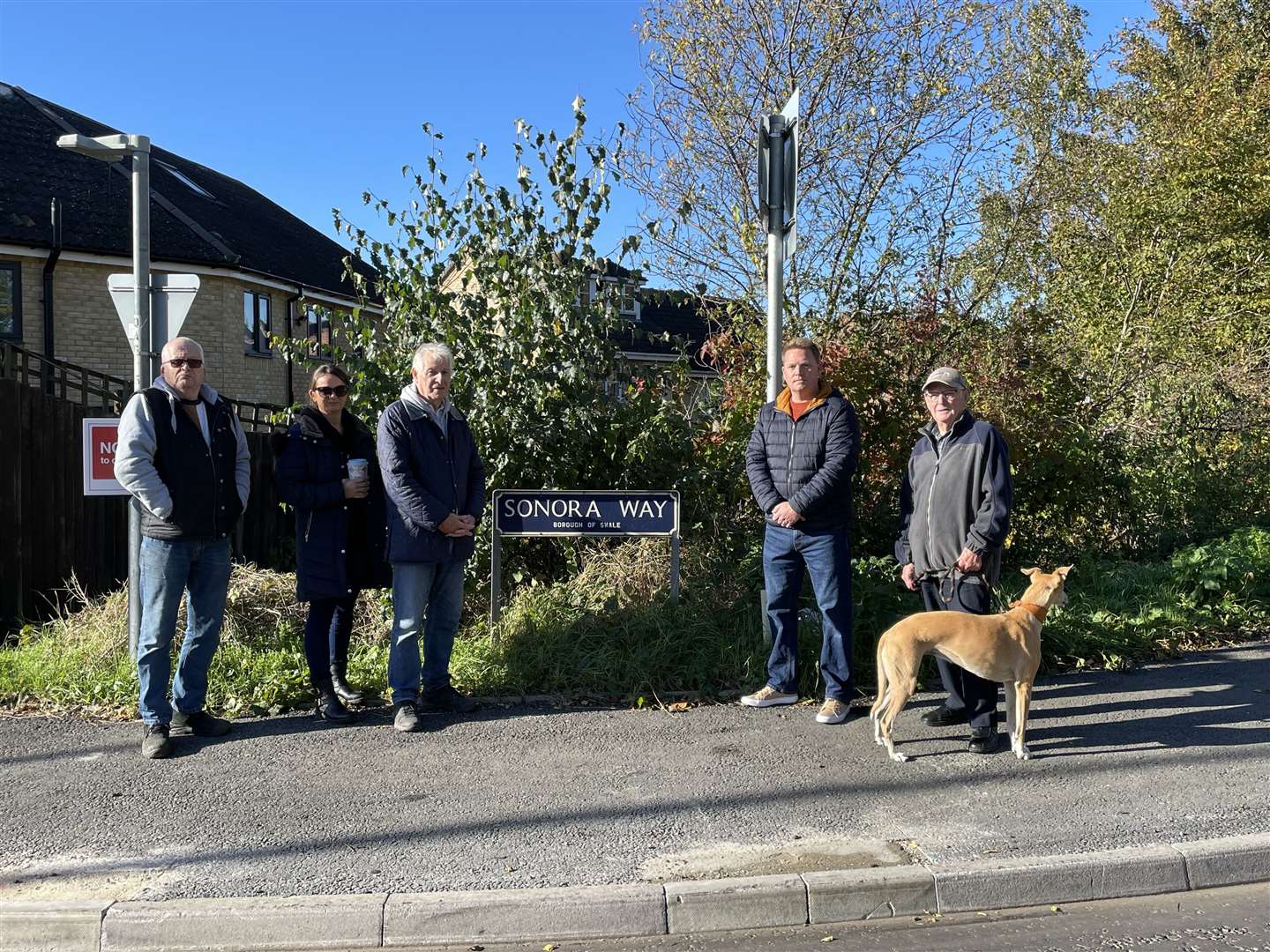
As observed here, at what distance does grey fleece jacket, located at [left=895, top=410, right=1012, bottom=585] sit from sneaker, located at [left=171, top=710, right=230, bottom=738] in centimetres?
377

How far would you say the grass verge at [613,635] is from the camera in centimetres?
595

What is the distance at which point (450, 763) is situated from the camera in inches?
192

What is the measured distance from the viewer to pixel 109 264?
18750 millimetres

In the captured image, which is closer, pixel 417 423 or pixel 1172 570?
pixel 417 423

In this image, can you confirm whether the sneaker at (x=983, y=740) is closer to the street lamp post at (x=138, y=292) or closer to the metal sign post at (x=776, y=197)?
the metal sign post at (x=776, y=197)

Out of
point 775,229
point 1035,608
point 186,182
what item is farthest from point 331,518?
point 186,182

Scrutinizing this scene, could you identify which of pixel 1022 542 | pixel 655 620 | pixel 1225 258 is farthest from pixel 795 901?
pixel 1225 258

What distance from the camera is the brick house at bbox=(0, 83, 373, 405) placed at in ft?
59.5

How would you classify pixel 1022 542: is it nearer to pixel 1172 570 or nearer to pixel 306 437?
pixel 1172 570

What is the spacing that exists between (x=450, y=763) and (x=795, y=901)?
2.01 m

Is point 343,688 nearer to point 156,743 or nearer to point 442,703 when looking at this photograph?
point 442,703

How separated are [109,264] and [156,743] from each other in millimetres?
16576

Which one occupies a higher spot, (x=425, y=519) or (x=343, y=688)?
(x=425, y=519)

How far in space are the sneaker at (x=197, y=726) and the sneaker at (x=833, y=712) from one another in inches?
125
